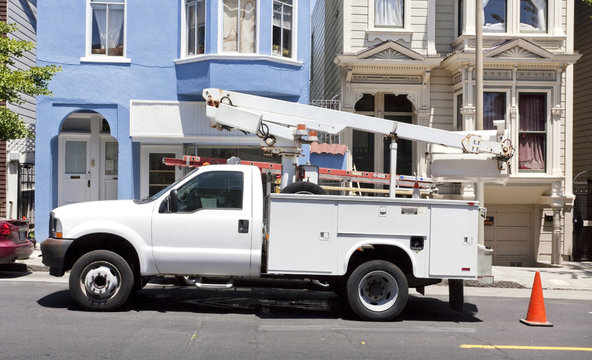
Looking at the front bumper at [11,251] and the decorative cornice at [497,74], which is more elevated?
the decorative cornice at [497,74]

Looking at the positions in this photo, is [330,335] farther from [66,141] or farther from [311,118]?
[66,141]

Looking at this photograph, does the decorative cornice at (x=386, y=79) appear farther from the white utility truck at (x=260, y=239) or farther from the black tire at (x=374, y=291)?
the black tire at (x=374, y=291)

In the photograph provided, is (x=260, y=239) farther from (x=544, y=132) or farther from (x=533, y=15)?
(x=533, y=15)

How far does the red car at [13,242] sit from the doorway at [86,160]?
442cm

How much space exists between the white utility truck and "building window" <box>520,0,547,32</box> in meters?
10.5

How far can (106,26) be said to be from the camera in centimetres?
1620

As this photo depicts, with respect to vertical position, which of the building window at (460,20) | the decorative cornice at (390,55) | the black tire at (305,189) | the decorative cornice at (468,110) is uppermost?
the building window at (460,20)

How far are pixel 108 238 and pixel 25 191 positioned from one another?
1235 cm

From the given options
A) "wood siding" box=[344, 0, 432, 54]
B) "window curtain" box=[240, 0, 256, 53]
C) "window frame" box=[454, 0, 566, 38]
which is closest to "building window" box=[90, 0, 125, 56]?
"window curtain" box=[240, 0, 256, 53]

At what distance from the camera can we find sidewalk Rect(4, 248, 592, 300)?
1236cm

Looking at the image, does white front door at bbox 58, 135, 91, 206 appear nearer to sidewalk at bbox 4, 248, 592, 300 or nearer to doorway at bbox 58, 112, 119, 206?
doorway at bbox 58, 112, 119, 206

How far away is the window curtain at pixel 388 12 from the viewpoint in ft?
57.4

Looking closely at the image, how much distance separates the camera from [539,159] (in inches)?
679

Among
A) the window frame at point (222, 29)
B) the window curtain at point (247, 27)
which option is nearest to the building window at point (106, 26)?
the window frame at point (222, 29)
